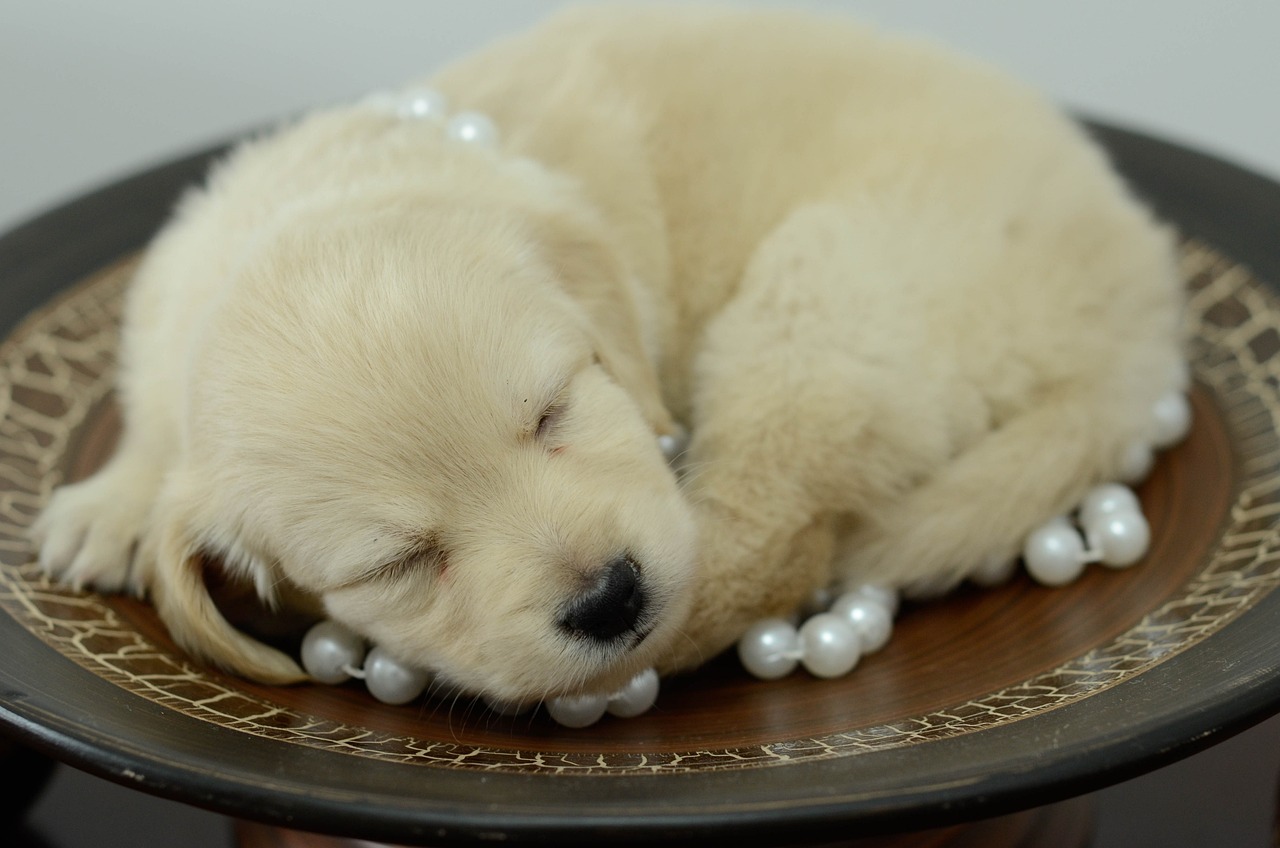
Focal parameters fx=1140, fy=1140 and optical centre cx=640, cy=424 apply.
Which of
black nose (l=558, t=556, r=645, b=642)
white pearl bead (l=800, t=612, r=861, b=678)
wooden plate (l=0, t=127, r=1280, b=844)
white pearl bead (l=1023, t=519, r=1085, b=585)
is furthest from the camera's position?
white pearl bead (l=1023, t=519, r=1085, b=585)

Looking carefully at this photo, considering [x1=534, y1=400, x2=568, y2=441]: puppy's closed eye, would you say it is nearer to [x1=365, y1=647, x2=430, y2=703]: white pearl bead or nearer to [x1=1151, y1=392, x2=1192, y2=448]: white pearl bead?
[x1=365, y1=647, x2=430, y2=703]: white pearl bead

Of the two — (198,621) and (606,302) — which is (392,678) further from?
(606,302)

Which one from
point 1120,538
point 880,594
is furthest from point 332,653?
point 1120,538

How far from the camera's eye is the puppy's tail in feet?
5.41

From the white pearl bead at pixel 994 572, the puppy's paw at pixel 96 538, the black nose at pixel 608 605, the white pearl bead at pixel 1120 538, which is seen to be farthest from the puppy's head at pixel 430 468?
the white pearl bead at pixel 1120 538

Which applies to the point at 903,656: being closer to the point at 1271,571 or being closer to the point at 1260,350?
the point at 1271,571

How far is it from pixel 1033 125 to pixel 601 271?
87cm

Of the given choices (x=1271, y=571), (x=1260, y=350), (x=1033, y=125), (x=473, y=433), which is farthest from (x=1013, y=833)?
(x=1033, y=125)

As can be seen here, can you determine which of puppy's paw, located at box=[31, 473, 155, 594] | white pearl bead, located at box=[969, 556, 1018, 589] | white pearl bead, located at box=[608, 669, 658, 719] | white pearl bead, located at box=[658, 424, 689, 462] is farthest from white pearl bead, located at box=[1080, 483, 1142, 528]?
puppy's paw, located at box=[31, 473, 155, 594]

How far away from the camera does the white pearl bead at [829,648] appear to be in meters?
1.53

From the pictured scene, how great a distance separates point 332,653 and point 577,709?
34cm

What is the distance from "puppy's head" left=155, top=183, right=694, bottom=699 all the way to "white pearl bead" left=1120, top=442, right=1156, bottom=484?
0.78 meters

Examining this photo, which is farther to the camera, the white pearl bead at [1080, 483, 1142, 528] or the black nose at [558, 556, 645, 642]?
the white pearl bead at [1080, 483, 1142, 528]

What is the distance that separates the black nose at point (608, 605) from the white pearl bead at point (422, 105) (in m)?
0.91
